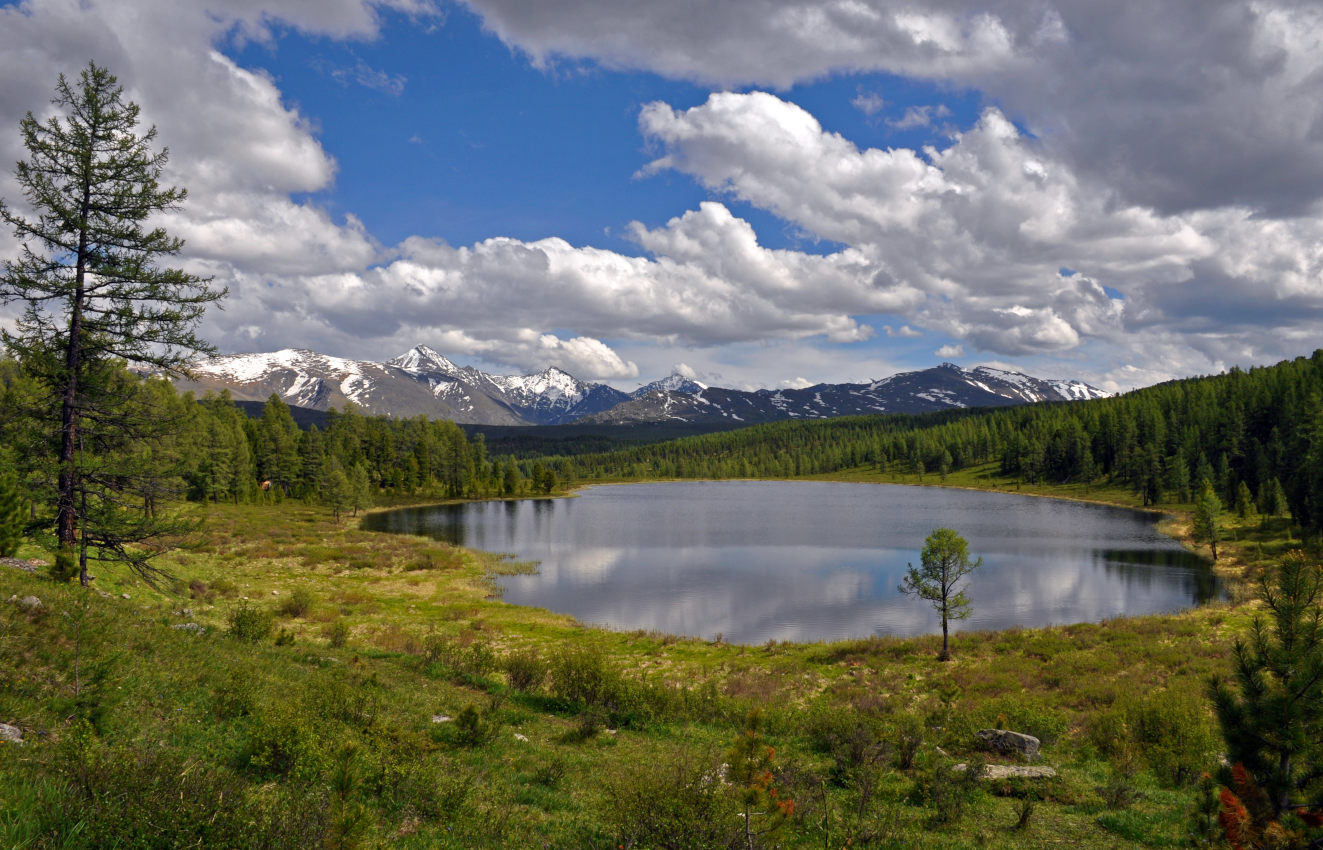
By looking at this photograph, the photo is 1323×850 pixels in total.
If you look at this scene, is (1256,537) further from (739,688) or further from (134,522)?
(134,522)

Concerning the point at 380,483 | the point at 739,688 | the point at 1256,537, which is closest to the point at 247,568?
the point at 739,688

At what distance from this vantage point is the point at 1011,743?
19.1 meters

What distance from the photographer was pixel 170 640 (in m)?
16.4

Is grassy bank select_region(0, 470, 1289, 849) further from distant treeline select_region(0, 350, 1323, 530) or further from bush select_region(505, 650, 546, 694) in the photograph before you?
distant treeline select_region(0, 350, 1323, 530)

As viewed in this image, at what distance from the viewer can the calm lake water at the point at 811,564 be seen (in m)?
46.9

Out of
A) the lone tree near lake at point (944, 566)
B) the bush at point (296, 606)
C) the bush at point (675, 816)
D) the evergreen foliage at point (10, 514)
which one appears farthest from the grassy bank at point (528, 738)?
the lone tree near lake at point (944, 566)

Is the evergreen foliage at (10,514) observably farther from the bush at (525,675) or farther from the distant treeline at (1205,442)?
the distant treeline at (1205,442)

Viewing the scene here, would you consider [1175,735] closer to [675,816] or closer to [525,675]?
[675,816]

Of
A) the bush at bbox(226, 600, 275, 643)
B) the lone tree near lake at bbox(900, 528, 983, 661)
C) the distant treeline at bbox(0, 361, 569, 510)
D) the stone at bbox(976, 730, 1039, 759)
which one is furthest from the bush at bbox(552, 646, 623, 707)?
the lone tree near lake at bbox(900, 528, 983, 661)

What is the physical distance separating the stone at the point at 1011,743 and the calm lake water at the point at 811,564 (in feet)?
72.4

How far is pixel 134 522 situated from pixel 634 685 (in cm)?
1768

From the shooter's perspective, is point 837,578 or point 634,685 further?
point 837,578

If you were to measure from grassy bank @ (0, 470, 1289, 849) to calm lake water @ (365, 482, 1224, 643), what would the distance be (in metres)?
12.1

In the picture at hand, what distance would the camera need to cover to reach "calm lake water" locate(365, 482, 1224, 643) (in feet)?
154
